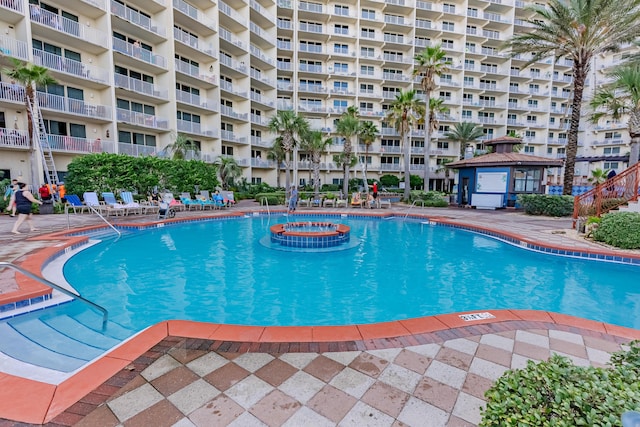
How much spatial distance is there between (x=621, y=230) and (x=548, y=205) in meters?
8.02

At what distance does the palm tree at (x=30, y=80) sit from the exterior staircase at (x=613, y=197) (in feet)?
77.9

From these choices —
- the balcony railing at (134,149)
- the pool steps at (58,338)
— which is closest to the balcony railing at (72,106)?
the balcony railing at (134,149)

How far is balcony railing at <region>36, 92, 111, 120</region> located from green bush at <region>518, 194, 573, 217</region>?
25249 mm

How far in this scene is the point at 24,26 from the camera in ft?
50.8

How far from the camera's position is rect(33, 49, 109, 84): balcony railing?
1650 cm

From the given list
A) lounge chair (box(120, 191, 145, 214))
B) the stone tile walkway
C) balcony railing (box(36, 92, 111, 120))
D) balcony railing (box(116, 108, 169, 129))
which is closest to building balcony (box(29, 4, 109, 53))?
balcony railing (box(36, 92, 111, 120))

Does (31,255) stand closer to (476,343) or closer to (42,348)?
(42,348)

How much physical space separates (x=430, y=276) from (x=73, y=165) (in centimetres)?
A: 1762

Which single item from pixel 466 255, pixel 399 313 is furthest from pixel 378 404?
pixel 466 255

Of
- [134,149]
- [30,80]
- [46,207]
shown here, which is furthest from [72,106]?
[46,207]

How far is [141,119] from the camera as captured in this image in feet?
68.8

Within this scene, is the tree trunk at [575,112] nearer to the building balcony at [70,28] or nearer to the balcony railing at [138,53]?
the balcony railing at [138,53]

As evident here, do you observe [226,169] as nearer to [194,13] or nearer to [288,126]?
[288,126]

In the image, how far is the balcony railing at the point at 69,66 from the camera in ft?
54.1
